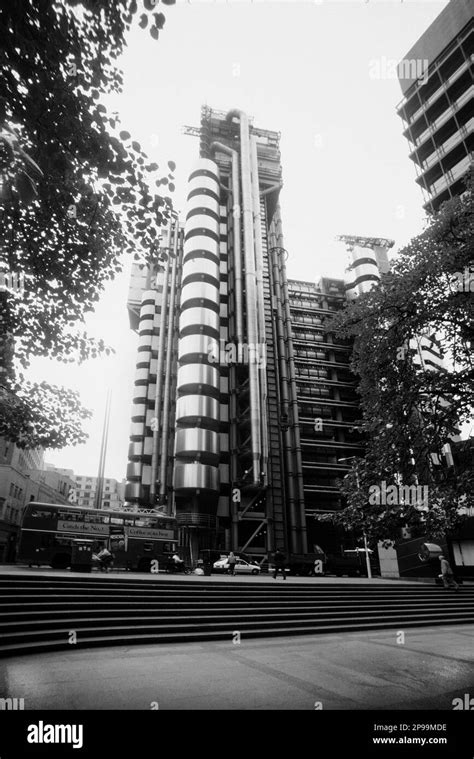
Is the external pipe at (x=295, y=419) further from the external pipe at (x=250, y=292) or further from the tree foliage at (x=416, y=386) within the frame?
the tree foliage at (x=416, y=386)

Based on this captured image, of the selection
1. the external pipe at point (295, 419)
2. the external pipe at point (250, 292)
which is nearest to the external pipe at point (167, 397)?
the external pipe at point (250, 292)

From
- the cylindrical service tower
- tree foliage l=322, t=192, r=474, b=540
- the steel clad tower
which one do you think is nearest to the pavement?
tree foliage l=322, t=192, r=474, b=540

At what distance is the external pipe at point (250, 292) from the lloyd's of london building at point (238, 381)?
125mm

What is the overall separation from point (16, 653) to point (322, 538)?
43563mm

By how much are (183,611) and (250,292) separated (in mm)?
36384

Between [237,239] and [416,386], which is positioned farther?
[237,239]

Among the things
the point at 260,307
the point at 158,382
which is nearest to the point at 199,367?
the point at 260,307

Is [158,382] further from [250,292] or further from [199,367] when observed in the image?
[250,292]

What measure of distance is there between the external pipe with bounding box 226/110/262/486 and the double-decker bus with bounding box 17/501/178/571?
15316 millimetres

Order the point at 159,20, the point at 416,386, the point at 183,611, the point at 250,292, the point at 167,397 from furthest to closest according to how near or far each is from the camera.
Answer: the point at 167,397 < the point at 250,292 < the point at 183,611 < the point at 416,386 < the point at 159,20

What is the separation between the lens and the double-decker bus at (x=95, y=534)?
21906mm

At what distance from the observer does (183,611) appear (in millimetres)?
11586

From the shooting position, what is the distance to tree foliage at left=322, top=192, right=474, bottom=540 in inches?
367
